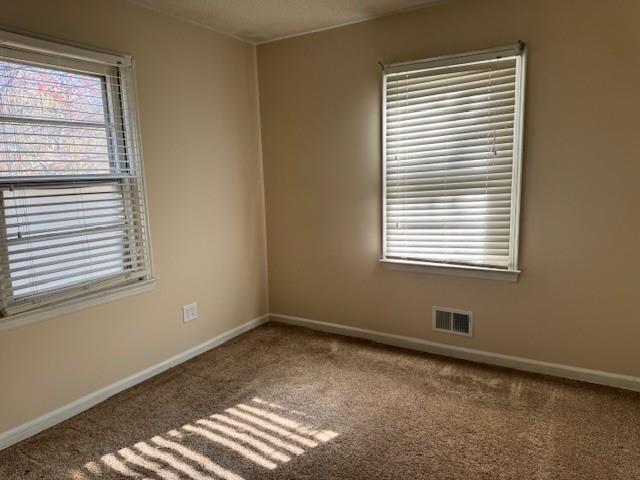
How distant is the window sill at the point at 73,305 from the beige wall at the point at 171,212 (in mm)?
41

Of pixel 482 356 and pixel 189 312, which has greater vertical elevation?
pixel 189 312

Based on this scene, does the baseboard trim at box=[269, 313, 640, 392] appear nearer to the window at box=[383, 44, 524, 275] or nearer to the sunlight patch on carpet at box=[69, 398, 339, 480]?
the window at box=[383, 44, 524, 275]

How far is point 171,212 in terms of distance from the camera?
3074 millimetres

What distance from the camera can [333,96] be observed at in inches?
134

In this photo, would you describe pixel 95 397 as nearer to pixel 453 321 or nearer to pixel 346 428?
pixel 346 428

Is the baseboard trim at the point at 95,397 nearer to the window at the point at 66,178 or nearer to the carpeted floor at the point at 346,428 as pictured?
the carpeted floor at the point at 346,428

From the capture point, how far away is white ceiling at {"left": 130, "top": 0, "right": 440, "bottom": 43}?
281 cm

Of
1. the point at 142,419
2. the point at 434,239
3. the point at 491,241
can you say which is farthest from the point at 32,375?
the point at 491,241

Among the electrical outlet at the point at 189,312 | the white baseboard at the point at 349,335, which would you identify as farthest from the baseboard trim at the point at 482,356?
the electrical outlet at the point at 189,312

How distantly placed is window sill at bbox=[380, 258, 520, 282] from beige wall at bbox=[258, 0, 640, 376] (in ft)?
0.16

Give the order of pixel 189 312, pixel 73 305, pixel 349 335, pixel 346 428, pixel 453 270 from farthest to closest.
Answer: pixel 349 335, pixel 189 312, pixel 453 270, pixel 73 305, pixel 346 428

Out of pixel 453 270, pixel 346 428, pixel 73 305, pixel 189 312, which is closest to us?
pixel 346 428

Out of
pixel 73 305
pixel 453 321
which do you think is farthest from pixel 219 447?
pixel 453 321

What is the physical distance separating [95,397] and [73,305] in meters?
0.58
